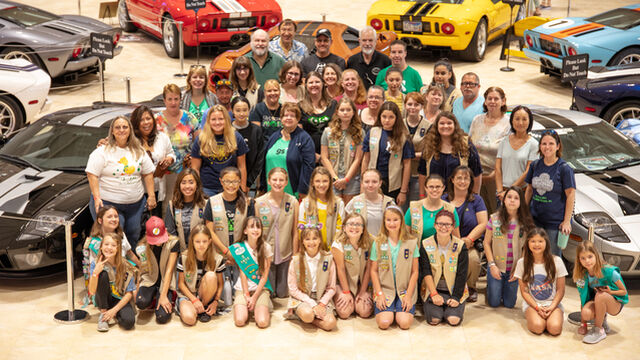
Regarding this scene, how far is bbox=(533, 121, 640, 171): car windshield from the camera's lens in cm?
901

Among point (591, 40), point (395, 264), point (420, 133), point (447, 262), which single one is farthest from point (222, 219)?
point (591, 40)

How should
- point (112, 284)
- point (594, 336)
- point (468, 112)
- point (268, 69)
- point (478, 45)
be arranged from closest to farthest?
point (594, 336) < point (112, 284) < point (468, 112) < point (268, 69) < point (478, 45)

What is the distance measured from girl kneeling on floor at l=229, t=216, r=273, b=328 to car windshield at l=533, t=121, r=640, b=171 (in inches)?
127

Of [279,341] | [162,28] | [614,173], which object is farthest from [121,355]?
[162,28]

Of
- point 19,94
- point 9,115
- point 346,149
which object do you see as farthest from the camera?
point 9,115

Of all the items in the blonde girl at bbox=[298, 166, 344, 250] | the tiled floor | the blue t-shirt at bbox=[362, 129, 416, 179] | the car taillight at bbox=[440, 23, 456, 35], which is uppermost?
the car taillight at bbox=[440, 23, 456, 35]

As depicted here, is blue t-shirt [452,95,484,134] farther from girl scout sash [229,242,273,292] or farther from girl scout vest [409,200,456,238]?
girl scout sash [229,242,273,292]

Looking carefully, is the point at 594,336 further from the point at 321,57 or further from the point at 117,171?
the point at 321,57

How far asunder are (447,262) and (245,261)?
1772 mm

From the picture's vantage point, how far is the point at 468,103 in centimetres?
896

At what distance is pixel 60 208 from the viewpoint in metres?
8.13

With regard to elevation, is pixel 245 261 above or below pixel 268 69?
below

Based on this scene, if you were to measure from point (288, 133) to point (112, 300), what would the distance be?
2.27 m

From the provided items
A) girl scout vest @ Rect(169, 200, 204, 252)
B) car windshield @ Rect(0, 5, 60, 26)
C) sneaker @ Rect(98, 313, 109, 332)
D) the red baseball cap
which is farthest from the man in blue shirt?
car windshield @ Rect(0, 5, 60, 26)
